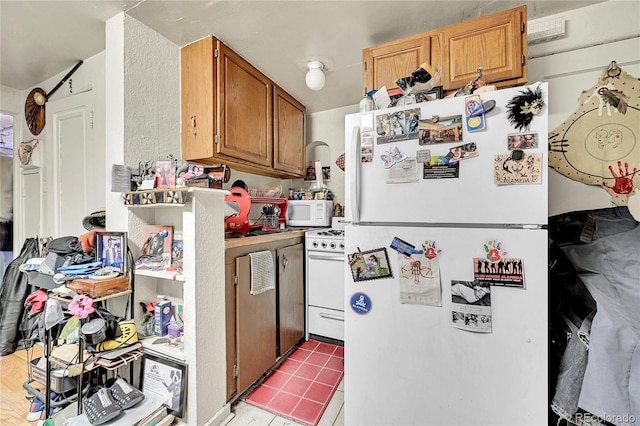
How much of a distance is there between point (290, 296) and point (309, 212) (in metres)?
0.91

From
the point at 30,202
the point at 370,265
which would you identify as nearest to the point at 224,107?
the point at 370,265

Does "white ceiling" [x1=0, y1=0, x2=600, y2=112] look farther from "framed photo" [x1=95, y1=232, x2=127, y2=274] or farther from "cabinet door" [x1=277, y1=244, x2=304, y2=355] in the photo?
"cabinet door" [x1=277, y1=244, x2=304, y2=355]

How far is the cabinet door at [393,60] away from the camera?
1.54 metres

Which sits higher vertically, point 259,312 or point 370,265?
point 370,265

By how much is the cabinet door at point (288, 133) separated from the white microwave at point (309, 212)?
0.37 metres

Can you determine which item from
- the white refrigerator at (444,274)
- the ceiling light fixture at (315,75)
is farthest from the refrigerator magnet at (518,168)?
the ceiling light fixture at (315,75)

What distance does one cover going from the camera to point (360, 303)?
1.18 m

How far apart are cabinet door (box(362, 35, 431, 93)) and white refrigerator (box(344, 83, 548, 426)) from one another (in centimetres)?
62

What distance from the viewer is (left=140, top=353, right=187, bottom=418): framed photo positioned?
128 centimetres

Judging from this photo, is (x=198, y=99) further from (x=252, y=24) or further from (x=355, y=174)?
(x=355, y=174)

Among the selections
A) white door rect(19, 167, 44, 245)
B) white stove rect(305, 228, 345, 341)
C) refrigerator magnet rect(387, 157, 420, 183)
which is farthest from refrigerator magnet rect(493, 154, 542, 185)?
white door rect(19, 167, 44, 245)

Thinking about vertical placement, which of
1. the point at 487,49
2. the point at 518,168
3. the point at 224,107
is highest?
the point at 487,49

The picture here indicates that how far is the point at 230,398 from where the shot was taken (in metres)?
1.47

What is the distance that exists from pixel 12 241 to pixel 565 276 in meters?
4.26
